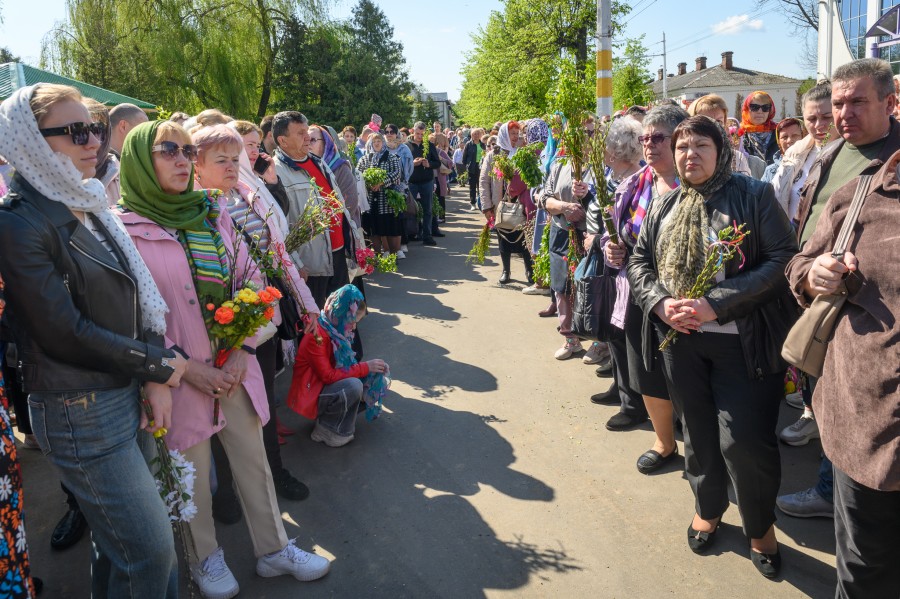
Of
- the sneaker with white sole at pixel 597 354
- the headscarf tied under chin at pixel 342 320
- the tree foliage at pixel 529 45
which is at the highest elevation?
the tree foliage at pixel 529 45

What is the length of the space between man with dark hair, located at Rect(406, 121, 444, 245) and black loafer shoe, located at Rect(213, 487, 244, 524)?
28.7 feet

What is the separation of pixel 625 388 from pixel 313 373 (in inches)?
93.4

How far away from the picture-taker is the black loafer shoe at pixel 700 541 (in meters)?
3.30

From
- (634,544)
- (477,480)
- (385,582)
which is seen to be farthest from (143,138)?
(634,544)

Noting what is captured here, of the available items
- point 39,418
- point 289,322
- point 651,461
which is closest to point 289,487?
point 289,322

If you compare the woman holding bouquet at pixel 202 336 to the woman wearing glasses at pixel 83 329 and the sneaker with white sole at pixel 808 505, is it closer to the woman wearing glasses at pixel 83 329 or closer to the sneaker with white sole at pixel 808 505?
the woman wearing glasses at pixel 83 329

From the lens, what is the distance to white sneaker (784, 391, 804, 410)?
16.3 feet

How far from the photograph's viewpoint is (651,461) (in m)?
4.14

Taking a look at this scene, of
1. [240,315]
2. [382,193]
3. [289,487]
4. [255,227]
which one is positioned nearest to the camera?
[240,315]

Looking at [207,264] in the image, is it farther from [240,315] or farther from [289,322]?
[289,322]

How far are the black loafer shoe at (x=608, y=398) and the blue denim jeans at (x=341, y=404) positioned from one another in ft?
6.52

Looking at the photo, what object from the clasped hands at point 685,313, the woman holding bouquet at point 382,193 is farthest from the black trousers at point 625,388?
the woman holding bouquet at point 382,193

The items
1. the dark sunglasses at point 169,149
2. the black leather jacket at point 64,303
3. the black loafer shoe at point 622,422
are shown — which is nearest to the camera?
the black leather jacket at point 64,303

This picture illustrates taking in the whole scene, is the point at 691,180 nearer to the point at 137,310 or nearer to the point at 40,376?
the point at 137,310
